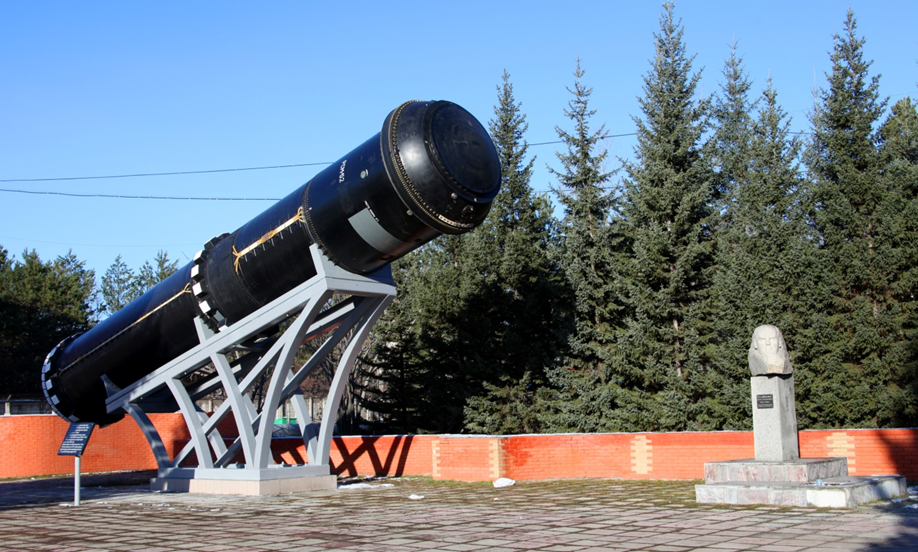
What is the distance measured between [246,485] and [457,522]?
6.17m

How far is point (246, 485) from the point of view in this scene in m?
15.1

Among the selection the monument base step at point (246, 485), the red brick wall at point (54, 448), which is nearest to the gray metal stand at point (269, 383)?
the monument base step at point (246, 485)

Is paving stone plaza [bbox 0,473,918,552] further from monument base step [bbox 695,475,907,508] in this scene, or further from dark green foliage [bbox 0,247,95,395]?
dark green foliage [bbox 0,247,95,395]

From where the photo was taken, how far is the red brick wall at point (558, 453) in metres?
14.3

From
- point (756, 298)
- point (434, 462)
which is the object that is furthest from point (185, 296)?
point (756, 298)

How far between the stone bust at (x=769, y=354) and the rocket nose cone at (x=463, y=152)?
191 inches

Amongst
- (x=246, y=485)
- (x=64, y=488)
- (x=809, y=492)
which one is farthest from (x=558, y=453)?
(x=64, y=488)

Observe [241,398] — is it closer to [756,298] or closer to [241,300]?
[241,300]

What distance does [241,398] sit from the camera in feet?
50.7

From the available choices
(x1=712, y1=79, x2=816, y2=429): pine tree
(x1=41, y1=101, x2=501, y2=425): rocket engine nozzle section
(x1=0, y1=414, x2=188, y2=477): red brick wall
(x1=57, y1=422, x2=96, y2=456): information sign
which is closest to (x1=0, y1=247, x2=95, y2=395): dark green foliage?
(x1=0, y1=414, x2=188, y2=477): red brick wall

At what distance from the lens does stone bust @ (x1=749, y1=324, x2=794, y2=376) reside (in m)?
12.7

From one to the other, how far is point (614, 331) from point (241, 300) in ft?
42.1

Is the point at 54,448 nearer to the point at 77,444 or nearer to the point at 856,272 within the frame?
the point at 77,444

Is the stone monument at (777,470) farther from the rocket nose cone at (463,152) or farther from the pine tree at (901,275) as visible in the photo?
the pine tree at (901,275)
